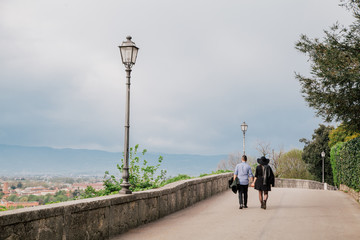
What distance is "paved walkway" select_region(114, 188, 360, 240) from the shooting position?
8.61 meters

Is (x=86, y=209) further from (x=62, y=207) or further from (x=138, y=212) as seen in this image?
(x=138, y=212)

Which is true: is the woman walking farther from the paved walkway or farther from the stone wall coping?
the stone wall coping

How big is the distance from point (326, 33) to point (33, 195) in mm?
11732

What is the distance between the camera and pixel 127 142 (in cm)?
1002

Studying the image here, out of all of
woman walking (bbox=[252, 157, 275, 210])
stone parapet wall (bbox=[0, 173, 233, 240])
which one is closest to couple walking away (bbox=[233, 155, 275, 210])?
woman walking (bbox=[252, 157, 275, 210])

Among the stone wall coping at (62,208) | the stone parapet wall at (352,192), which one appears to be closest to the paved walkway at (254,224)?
the stone wall coping at (62,208)

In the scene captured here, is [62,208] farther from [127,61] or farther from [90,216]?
[127,61]

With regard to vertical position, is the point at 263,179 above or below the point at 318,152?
below

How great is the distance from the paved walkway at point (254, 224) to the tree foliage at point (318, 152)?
43295 mm

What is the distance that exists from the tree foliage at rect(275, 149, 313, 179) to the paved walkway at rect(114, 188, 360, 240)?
58.0m

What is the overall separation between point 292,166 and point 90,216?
68.2 metres

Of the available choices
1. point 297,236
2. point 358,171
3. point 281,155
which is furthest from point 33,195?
point 281,155

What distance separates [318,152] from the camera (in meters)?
55.8

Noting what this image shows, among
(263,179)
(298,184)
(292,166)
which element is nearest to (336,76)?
(263,179)
